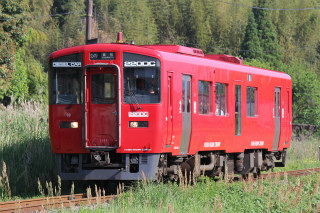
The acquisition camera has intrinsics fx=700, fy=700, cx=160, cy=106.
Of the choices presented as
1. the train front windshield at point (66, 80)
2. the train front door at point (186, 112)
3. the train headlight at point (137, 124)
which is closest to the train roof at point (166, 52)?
the train front windshield at point (66, 80)

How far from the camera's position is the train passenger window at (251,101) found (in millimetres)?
18453

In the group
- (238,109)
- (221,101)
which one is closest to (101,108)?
(221,101)

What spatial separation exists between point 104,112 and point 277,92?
7.96m

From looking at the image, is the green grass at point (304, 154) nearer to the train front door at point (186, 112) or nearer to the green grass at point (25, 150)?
the green grass at point (25, 150)

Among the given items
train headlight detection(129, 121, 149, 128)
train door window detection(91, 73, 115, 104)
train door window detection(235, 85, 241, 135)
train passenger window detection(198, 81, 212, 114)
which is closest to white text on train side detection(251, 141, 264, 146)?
train door window detection(235, 85, 241, 135)

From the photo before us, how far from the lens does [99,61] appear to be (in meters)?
14.1

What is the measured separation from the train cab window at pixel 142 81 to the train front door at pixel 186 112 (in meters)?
1.06

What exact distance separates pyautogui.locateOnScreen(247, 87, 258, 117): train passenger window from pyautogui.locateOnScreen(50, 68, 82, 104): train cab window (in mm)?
5763

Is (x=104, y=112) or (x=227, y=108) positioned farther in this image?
(x=227, y=108)

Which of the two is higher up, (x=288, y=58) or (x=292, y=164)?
(x=288, y=58)

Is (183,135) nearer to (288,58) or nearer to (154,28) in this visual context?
(154,28)

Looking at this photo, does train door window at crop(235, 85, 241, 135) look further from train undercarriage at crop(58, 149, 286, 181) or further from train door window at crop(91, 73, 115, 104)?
train door window at crop(91, 73, 115, 104)

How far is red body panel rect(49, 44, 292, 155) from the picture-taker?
45.2ft

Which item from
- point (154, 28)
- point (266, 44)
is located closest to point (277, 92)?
point (154, 28)
